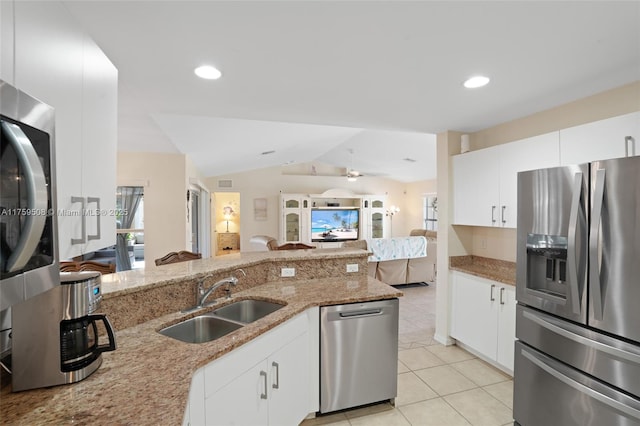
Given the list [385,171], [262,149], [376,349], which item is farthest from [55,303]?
[385,171]

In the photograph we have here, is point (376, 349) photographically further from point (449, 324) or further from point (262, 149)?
point (262, 149)

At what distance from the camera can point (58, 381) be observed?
107cm

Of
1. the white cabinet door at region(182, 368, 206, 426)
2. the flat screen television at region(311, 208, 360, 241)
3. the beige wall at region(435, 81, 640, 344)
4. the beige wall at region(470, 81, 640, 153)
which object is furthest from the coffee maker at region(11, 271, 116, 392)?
the flat screen television at region(311, 208, 360, 241)

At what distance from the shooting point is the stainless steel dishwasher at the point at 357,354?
7.00 ft

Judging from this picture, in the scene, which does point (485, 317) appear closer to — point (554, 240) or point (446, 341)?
point (446, 341)

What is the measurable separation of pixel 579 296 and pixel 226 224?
955 centimetres

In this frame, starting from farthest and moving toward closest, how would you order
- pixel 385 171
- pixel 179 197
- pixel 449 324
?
pixel 385 171, pixel 179 197, pixel 449 324

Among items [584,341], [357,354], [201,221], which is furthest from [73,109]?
[201,221]

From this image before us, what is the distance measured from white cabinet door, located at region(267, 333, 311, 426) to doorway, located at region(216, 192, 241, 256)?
27.5ft

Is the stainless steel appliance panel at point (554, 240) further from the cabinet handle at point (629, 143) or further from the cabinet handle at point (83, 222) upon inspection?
the cabinet handle at point (83, 222)

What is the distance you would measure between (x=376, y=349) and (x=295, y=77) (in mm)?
1940

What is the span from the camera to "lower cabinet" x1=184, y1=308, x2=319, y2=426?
1.30 meters

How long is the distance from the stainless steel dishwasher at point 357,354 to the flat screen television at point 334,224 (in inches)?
264

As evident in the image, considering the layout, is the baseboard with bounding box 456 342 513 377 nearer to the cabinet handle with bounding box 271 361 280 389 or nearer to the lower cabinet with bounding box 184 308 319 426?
the lower cabinet with bounding box 184 308 319 426
